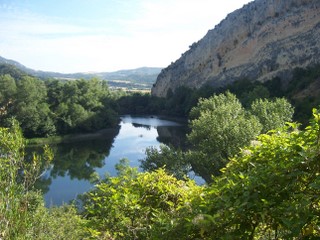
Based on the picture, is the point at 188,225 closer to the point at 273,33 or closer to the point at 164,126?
the point at 164,126

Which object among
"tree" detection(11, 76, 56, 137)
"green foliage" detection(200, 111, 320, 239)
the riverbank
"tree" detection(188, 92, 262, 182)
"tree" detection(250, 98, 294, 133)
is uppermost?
"green foliage" detection(200, 111, 320, 239)

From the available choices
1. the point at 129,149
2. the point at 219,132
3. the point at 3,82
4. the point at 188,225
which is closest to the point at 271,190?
the point at 188,225

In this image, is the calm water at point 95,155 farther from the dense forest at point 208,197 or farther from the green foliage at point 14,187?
the dense forest at point 208,197

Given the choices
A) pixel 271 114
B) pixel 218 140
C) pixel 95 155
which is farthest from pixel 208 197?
pixel 95 155

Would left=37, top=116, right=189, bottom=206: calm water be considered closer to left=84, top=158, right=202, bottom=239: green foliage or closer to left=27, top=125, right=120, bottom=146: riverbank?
left=27, top=125, right=120, bottom=146: riverbank

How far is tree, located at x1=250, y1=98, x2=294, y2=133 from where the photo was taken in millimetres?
29562

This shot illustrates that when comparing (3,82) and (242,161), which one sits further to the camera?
(3,82)

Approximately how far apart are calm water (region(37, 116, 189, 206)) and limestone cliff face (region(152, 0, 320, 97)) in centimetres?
2146

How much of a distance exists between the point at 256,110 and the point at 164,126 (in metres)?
45.7

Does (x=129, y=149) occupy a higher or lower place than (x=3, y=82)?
lower

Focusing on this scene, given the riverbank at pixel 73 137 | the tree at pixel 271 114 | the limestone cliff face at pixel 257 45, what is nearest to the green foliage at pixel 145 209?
the tree at pixel 271 114

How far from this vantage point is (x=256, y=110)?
113ft

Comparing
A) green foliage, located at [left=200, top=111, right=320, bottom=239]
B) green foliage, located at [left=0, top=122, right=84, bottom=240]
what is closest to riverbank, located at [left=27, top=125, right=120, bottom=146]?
green foliage, located at [left=0, top=122, right=84, bottom=240]

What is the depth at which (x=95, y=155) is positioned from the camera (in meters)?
52.9
